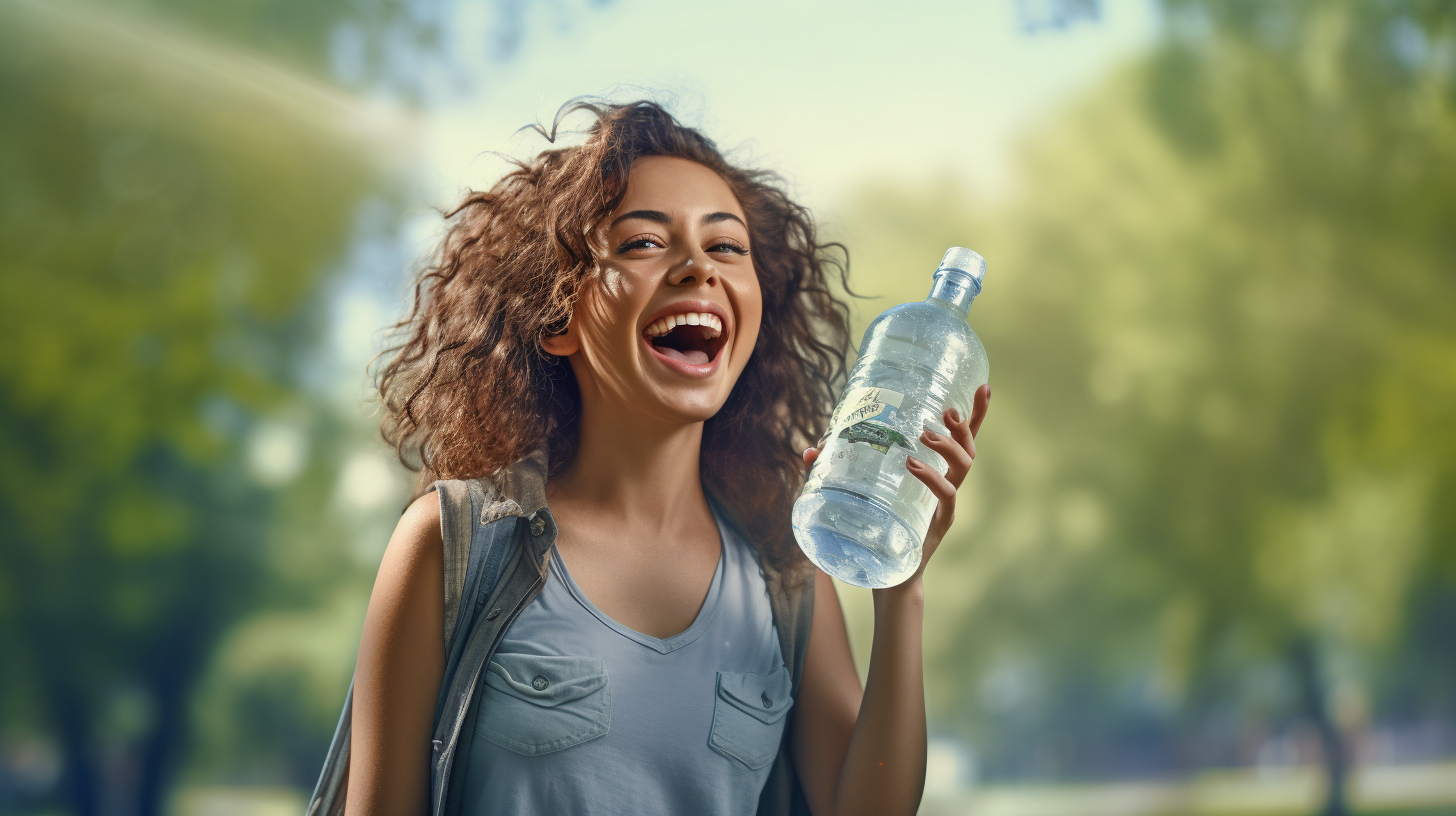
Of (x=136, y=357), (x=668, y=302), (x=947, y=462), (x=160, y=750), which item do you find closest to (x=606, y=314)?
(x=668, y=302)

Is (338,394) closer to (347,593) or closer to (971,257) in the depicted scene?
(347,593)

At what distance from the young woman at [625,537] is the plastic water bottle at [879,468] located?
4cm

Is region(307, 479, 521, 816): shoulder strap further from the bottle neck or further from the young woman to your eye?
the bottle neck

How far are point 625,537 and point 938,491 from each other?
0.41m

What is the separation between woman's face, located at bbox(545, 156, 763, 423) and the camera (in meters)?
1.36

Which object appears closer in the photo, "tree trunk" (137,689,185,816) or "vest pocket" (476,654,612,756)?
"vest pocket" (476,654,612,756)

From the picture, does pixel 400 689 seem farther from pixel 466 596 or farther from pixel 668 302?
pixel 668 302

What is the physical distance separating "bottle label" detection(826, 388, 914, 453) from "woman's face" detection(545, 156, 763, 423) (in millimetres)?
173

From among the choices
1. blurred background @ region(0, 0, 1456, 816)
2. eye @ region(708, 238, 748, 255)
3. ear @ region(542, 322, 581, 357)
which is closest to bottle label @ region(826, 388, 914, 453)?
eye @ region(708, 238, 748, 255)

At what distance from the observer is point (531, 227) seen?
1.49 m

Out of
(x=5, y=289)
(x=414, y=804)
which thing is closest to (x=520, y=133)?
(x=414, y=804)

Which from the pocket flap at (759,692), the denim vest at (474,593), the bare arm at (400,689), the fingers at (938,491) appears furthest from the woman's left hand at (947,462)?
the bare arm at (400,689)

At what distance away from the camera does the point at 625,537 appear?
4.73ft

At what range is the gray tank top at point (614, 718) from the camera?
1279mm
